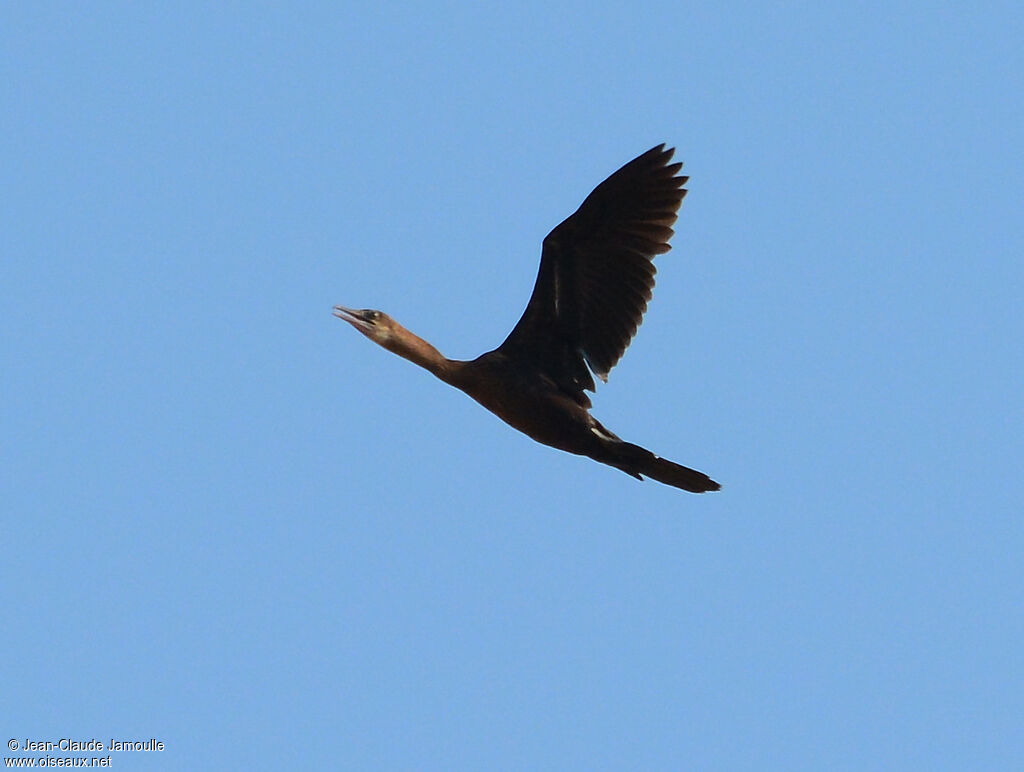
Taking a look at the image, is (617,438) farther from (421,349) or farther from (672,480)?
(421,349)

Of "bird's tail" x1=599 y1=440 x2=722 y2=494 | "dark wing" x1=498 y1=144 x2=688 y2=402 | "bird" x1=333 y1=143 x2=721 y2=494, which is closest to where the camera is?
"bird's tail" x1=599 y1=440 x2=722 y2=494

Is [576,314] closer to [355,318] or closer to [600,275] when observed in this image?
[600,275]

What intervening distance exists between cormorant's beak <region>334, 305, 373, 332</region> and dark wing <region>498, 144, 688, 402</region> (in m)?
1.01

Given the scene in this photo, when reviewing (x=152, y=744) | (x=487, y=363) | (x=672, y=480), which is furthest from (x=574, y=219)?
(x=152, y=744)

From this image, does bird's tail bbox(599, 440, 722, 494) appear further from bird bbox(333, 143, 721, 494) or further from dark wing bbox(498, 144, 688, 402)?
dark wing bbox(498, 144, 688, 402)

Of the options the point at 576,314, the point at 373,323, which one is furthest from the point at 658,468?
the point at 373,323

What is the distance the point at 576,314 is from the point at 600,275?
1.09 ft

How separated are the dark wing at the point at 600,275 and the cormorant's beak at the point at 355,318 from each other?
1.01 m

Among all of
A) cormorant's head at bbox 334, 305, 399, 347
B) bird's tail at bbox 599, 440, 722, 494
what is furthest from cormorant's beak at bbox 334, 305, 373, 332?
bird's tail at bbox 599, 440, 722, 494

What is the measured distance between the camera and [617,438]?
8961mm

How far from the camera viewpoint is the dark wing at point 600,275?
9391 millimetres

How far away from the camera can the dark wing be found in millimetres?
9391

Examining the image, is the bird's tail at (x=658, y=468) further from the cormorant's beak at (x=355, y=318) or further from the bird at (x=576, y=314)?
the cormorant's beak at (x=355, y=318)

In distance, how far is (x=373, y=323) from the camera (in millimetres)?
9383
